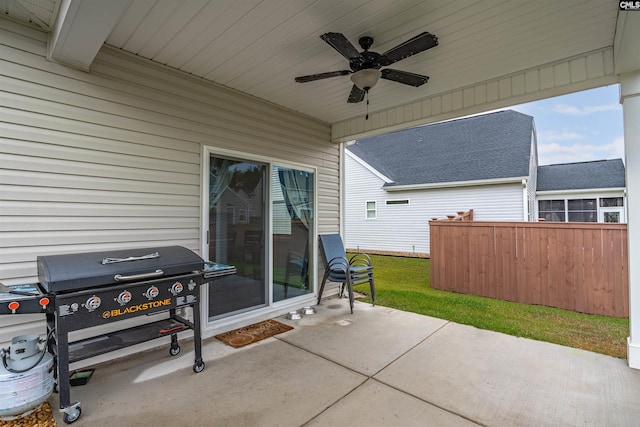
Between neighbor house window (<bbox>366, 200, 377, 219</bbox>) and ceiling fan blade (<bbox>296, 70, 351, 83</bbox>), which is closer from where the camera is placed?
ceiling fan blade (<bbox>296, 70, 351, 83</bbox>)

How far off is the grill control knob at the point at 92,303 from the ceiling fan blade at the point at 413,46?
2.76 m

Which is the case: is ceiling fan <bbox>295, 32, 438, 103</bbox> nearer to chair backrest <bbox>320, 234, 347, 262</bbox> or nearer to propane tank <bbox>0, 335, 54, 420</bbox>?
chair backrest <bbox>320, 234, 347, 262</bbox>

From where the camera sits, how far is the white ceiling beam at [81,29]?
6.05 ft

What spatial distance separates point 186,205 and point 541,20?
11.8ft

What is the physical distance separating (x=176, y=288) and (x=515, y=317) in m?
4.29

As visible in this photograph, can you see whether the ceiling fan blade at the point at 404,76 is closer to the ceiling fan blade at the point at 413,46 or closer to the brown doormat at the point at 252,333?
the ceiling fan blade at the point at 413,46

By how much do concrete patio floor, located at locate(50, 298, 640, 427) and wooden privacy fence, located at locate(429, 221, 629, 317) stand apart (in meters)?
2.02

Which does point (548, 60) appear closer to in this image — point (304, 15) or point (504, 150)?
point (304, 15)

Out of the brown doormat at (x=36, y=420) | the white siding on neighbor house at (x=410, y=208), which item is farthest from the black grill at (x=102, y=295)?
the white siding on neighbor house at (x=410, y=208)

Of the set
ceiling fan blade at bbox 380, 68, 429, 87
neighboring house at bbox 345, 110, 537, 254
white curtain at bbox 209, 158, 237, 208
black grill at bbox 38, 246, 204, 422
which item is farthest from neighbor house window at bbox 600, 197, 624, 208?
black grill at bbox 38, 246, 204, 422

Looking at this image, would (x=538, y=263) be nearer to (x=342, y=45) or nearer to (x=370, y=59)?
Answer: (x=370, y=59)

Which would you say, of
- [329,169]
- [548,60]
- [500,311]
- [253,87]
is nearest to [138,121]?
[253,87]

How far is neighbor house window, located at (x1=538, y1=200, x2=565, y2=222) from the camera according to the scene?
415 inches

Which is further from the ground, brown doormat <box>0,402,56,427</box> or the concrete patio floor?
brown doormat <box>0,402,56,427</box>
